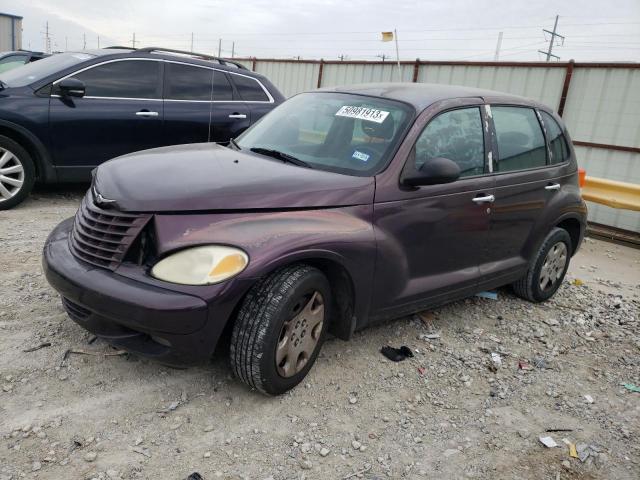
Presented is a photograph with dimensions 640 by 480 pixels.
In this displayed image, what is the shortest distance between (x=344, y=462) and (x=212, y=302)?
3.19ft

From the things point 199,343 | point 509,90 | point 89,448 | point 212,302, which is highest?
point 509,90

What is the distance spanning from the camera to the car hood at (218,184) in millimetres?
2803

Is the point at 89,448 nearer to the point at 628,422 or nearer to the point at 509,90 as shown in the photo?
the point at 628,422

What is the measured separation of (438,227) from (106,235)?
1.99m

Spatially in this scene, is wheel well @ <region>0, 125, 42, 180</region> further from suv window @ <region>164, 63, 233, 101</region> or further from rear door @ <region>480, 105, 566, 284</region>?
rear door @ <region>480, 105, 566, 284</region>

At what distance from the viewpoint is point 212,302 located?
2611mm

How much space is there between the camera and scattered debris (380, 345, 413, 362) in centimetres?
367

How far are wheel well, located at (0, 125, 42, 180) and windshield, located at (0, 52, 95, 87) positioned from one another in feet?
1.72

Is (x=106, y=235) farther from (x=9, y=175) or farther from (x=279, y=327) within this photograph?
(x=9, y=175)

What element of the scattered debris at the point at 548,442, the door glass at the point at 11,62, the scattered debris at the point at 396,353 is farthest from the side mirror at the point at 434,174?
the door glass at the point at 11,62

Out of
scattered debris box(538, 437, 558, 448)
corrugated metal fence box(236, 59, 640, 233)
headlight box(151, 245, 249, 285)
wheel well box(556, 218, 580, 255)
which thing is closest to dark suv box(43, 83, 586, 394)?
headlight box(151, 245, 249, 285)

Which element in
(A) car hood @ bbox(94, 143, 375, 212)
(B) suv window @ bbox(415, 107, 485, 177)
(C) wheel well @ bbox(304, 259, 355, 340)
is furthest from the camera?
(B) suv window @ bbox(415, 107, 485, 177)

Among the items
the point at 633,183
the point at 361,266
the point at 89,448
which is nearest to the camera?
the point at 89,448

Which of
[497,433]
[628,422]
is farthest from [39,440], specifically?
[628,422]
